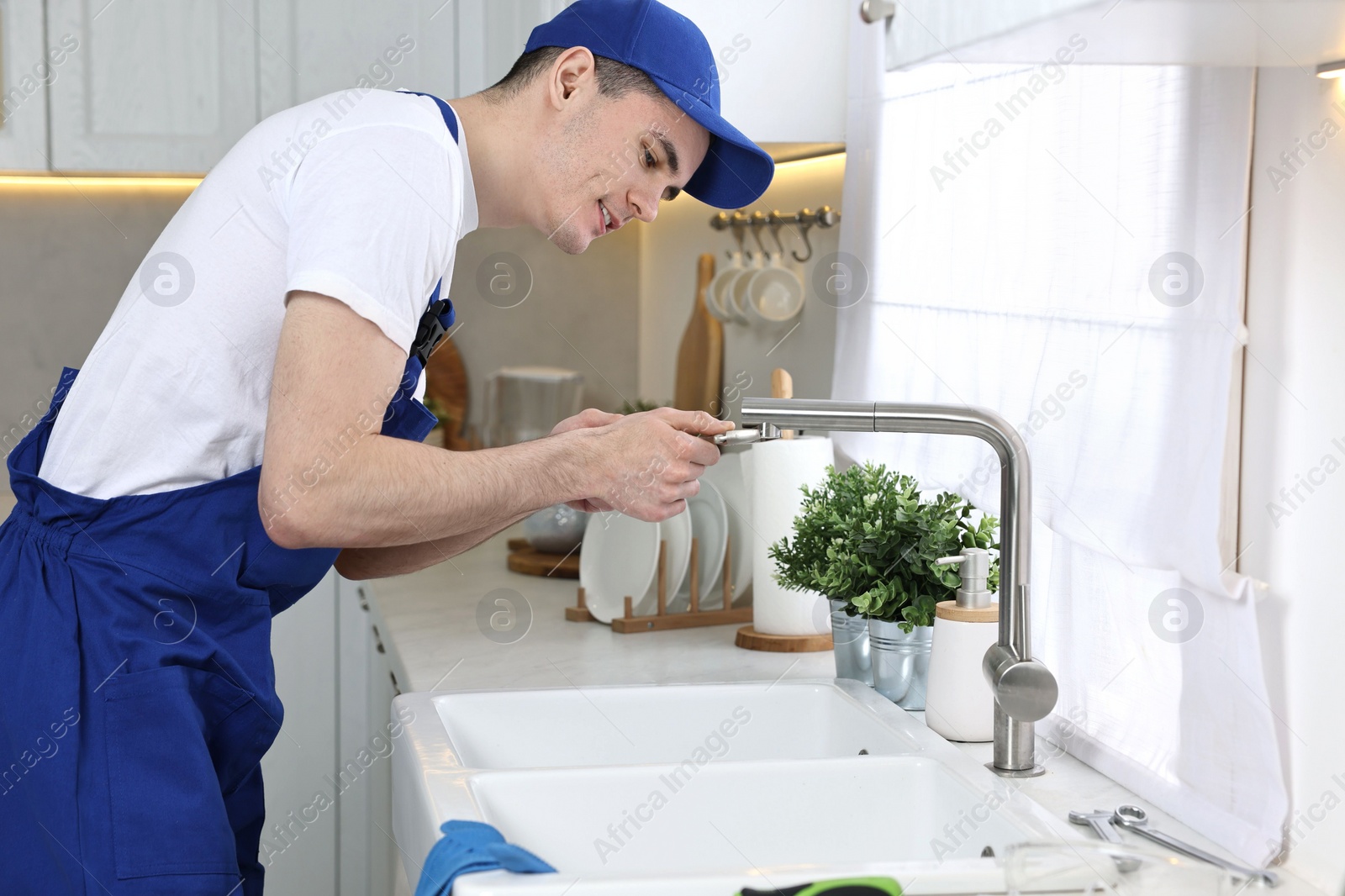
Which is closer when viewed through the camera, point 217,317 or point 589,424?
point 217,317

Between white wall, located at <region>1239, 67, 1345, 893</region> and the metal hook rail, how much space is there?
1119 mm

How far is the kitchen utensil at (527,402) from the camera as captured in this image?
2.84m

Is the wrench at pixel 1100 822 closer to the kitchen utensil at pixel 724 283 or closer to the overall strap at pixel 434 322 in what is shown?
the overall strap at pixel 434 322

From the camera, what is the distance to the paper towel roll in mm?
1620

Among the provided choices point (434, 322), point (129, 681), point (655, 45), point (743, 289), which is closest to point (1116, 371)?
point (655, 45)

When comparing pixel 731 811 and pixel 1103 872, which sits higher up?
pixel 1103 872

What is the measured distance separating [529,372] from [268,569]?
6.18 ft

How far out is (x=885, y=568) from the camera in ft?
4.26

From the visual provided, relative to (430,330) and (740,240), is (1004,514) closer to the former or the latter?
(430,330)

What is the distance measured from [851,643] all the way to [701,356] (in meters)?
1.26

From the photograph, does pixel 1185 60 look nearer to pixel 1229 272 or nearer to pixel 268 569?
pixel 1229 272

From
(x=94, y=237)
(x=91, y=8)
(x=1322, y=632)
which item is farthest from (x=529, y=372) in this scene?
(x=1322, y=632)

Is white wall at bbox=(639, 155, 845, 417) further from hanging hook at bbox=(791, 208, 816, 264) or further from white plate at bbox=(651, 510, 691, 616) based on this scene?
white plate at bbox=(651, 510, 691, 616)

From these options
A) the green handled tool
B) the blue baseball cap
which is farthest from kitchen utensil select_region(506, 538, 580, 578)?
the green handled tool
